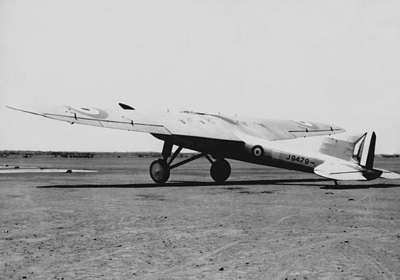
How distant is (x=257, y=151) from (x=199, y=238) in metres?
13.8

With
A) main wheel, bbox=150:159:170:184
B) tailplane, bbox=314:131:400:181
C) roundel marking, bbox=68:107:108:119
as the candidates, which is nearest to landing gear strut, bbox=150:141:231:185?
main wheel, bbox=150:159:170:184

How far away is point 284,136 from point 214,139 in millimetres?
4897

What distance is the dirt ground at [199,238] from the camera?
656cm

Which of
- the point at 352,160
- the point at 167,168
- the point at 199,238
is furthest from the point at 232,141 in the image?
the point at 199,238

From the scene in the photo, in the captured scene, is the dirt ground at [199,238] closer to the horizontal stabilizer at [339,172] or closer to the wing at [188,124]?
the horizontal stabilizer at [339,172]

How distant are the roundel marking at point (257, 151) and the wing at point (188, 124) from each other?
94cm

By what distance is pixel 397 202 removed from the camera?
15.0 metres

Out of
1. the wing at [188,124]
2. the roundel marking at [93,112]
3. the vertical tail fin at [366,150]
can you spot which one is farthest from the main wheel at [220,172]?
the vertical tail fin at [366,150]

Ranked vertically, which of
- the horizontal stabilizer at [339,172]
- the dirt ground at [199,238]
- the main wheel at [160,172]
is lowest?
the main wheel at [160,172]

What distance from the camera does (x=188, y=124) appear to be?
931 inches

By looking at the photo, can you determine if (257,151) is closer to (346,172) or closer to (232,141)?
(232,141)

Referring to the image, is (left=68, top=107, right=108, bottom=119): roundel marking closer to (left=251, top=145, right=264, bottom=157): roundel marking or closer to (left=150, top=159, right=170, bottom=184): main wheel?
(left=150, top=159, right=170, bottom=184): main wheel

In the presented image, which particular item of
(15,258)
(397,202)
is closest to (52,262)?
(15,258)

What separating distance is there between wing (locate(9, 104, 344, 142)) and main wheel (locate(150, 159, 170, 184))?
142 centimetres
